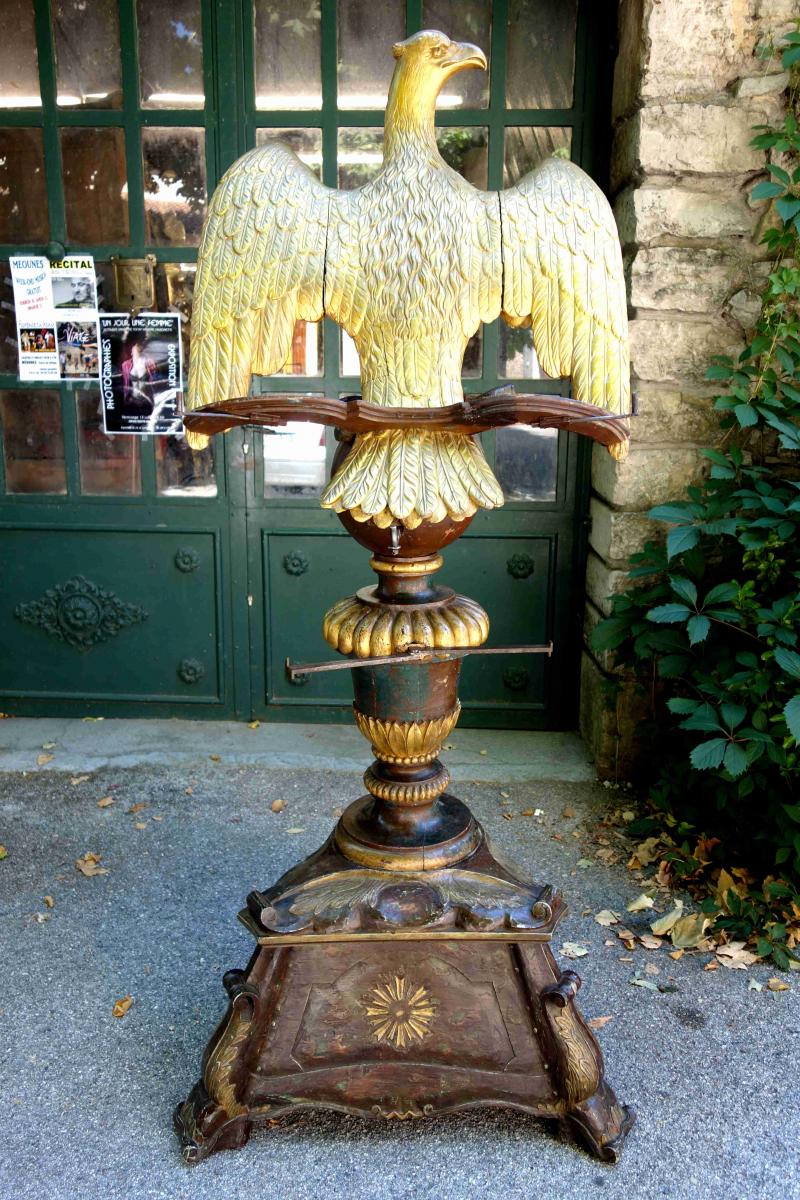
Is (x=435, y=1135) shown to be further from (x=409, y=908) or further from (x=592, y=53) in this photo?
(x=592, y=53)

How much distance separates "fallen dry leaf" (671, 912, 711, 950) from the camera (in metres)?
2.63

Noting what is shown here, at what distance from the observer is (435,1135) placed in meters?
2.00

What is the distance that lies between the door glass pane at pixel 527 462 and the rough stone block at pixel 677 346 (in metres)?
0.60

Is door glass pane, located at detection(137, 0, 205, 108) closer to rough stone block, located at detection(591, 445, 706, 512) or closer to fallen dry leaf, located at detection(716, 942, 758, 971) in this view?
rough stone block, located at detection(591, 445, 706, 512)

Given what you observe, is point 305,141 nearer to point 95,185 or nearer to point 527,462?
point 95,185

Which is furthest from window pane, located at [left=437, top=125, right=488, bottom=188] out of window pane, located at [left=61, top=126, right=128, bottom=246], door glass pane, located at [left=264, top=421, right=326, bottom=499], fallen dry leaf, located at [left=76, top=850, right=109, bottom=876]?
fallen dry leaf, located at [left=76, top=850, right=109, bottom=876]

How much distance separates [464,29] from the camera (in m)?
3.45

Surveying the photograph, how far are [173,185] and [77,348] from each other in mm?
710

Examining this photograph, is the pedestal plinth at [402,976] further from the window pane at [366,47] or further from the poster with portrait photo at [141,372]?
the window pane at [366,47]

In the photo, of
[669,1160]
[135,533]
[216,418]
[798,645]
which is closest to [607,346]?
[216,418]

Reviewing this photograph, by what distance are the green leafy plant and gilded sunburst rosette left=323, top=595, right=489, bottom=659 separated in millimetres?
1035

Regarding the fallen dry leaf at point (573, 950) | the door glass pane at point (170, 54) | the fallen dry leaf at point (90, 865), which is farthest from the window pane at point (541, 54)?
the fallen dry leaf at point (90, 865)

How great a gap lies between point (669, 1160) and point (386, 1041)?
617 mm

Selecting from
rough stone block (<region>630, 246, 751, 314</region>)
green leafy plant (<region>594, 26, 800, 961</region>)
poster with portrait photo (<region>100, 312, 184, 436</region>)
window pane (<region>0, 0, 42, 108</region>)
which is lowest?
green leafy plant (<region>594, 26, 800, 961</region>)
